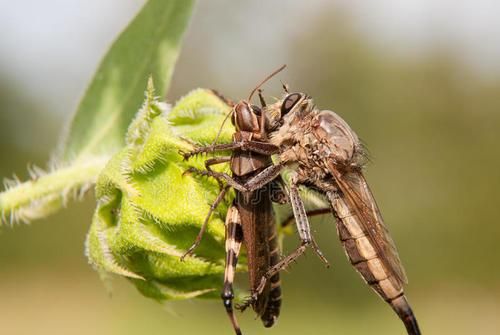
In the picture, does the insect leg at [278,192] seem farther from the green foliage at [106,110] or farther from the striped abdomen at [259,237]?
the green foliage at [106,110]

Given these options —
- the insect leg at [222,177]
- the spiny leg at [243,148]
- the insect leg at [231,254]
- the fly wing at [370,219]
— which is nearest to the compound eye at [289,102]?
the spiny leg at [243,148]

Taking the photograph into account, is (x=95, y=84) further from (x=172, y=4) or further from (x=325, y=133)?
(x=325, y=133)

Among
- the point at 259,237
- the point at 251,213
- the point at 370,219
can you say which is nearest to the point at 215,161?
the point at 251,213

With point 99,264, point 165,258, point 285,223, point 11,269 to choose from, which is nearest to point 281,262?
point 285,223

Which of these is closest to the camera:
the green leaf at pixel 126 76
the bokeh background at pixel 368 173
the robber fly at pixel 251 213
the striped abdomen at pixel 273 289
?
the robber fly at pixel 251 213

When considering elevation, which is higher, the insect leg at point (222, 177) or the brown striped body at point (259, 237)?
the insect leg at point (222, 177)

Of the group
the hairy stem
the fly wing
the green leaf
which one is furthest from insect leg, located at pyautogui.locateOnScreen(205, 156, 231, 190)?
the fly wing
